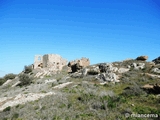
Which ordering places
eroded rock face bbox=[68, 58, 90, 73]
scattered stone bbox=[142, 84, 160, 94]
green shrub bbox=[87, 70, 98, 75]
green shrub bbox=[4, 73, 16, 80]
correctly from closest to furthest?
scattered stone bbox=[142, 84, 160, 94], green shrub bbox=[87, 70, 98, 75], eroded rock face bbox=[68, 58, 90, 73], green shrub bbox=[4, 73, 16, 80]

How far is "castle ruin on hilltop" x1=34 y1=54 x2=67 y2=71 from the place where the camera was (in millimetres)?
50484

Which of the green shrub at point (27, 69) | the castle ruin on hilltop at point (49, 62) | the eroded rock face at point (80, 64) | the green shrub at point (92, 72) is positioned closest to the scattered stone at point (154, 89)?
the green shrub at point (92, 72)

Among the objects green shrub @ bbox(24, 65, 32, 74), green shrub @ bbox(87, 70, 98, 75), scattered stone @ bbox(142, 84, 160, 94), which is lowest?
scattered stone @ bbox(142, 84, 160, 94)

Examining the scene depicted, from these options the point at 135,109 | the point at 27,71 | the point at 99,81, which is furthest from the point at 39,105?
the point at 27,71

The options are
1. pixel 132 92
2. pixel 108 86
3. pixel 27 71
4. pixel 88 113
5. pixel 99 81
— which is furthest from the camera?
pixel 27 71

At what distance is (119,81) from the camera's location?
906 inches

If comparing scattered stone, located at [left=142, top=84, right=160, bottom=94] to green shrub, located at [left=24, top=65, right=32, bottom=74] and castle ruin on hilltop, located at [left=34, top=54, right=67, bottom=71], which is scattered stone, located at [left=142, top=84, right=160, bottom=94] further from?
green shrub, located at [left=24, top=65, right=32, bottom=74]

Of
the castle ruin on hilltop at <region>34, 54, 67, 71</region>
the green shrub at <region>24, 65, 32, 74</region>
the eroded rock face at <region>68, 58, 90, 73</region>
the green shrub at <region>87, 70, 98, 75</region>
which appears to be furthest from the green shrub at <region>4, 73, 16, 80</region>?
the green shrub at <region>87, 70, 98, 75</region>

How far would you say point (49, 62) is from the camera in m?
50.4

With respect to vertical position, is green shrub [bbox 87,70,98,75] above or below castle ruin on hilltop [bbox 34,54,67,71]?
below

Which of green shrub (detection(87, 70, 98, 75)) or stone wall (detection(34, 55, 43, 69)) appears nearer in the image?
green shrub (detection(87, 70, 98, 75))

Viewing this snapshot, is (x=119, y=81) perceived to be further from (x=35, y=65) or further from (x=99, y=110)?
(x=35, y=65)

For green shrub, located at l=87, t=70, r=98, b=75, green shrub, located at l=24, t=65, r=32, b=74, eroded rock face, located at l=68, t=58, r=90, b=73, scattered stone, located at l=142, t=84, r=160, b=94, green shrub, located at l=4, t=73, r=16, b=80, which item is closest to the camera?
scattered stone, located at l=142, t=84, r=160, b=94

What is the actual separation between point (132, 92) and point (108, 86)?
207 inches
